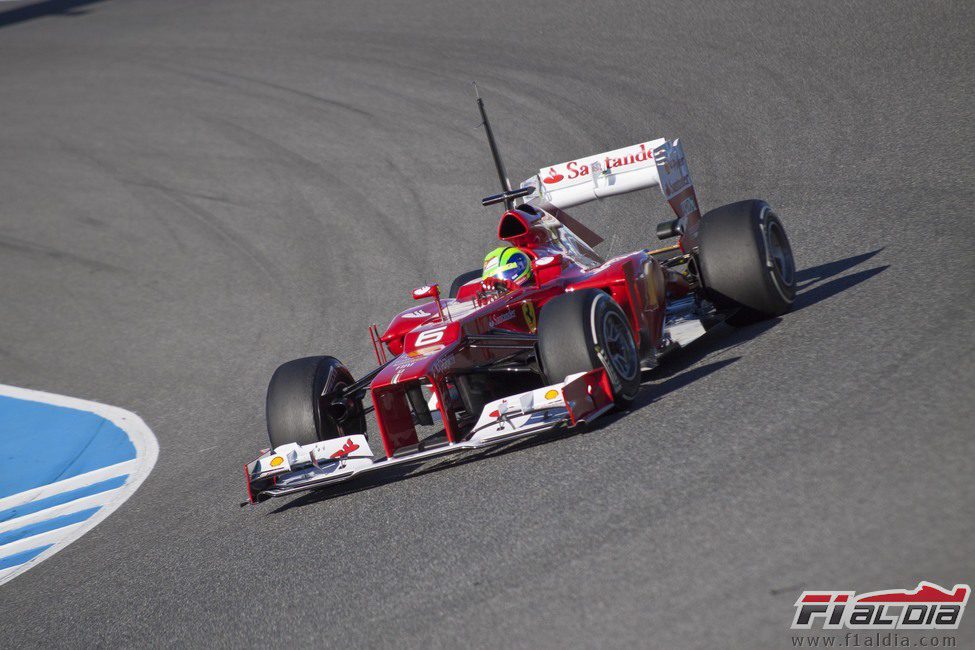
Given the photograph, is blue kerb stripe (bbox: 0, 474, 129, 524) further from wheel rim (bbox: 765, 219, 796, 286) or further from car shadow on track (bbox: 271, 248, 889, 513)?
wheel rim (bbox: 765, 219, 796, 286)

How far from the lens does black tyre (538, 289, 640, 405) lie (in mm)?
6750

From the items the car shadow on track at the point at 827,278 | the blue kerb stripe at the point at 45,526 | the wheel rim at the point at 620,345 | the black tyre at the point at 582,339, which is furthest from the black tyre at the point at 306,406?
the car shadow on track at the point at 827,278

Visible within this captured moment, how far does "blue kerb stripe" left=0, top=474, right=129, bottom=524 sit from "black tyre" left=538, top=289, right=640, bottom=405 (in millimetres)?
4430

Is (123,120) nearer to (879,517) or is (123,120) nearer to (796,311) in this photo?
(796,311)

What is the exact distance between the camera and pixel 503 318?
7.82 meters

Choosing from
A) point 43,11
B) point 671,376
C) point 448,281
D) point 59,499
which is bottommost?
point 671,376

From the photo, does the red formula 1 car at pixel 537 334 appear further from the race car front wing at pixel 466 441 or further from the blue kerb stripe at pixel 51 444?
the blue kerb stripe at pixel 51 444

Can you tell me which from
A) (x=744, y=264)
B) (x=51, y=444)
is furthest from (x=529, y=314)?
(x=51, y=444)

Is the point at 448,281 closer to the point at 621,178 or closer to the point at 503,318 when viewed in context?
the point at 621,178

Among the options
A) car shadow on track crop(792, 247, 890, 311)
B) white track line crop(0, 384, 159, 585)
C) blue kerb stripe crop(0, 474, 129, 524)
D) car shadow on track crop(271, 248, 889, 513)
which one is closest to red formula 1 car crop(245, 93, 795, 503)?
car shadow on track crop(271, 248, 889, 513)


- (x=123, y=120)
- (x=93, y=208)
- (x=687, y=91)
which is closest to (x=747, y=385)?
(x=687, y=91)

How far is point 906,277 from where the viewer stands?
793cm

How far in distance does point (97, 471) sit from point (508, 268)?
14.5 ft

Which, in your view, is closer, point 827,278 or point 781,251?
point 781,251
